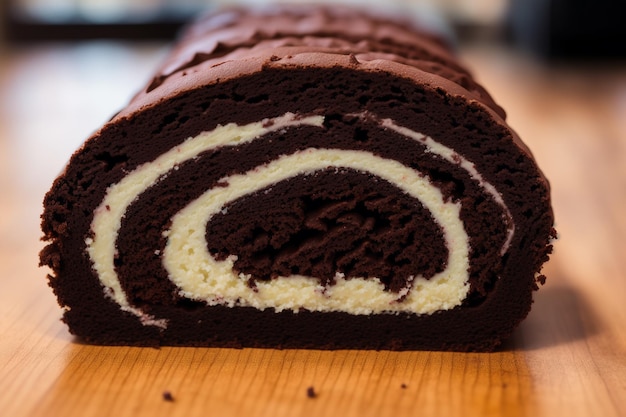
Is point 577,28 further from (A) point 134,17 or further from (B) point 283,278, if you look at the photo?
(B) point 283,278

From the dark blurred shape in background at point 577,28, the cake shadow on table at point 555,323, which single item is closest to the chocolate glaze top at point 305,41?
the cake shadow on table at point 555,323

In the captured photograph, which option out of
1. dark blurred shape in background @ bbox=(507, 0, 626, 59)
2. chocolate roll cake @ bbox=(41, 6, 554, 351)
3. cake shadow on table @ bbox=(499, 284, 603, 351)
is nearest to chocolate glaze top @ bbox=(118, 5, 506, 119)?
chocolate roll cake @ bbox=(41, 6, 554, 351)

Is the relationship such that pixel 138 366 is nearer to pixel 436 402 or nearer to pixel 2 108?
pixel 436 402

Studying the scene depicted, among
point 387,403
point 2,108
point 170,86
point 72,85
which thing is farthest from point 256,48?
point 72,85

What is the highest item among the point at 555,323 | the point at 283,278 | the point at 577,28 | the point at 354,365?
the point at 283,278

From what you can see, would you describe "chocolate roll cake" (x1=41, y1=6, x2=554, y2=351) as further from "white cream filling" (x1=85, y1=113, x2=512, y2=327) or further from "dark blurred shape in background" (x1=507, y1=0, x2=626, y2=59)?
"dark blurred shape in background" (x1=507, y1=0, x2=626, y2=59)

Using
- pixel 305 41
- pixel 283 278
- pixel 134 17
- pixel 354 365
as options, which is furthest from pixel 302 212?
pixel 134 17

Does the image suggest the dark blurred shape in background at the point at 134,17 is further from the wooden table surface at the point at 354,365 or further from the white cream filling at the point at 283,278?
the white cream filling at the point at 283,278

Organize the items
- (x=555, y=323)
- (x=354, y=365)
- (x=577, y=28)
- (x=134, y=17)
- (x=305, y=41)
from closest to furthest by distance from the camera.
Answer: (x=354, y=365), (x=555, y=323), (x=305, y=41), (x=577, y=28), (x=134, y=17)
